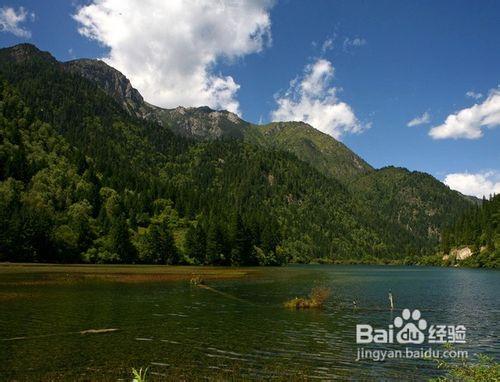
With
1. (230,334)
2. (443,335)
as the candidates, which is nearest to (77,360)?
(230,334)

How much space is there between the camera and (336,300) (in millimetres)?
71188

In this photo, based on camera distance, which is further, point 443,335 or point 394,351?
point 443,335

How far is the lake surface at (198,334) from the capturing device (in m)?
29.3

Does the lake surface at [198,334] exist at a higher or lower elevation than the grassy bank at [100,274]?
lower

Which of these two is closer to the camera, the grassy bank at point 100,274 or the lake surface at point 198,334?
the lake surface at point 198,334

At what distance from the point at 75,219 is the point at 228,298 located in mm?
123092

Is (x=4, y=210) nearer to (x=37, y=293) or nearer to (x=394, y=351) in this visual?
(x=37, y=293)

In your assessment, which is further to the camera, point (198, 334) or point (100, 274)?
point (100, 274)

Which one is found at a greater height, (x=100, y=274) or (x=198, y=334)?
(x=100, y=274)

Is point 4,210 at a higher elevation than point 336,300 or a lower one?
higher

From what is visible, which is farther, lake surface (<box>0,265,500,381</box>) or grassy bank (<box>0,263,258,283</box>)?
grassy bank (<box>0,263,258,283</box>)

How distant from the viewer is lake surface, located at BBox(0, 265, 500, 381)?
29.3 meters

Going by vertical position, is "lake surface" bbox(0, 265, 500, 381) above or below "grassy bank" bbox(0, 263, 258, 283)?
below

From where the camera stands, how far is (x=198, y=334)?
4109 centimetres
